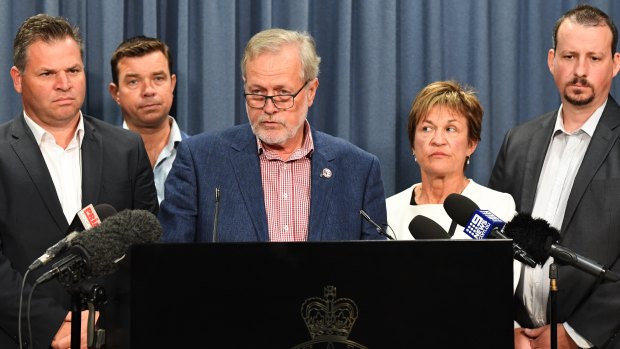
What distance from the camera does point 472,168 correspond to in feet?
14.6

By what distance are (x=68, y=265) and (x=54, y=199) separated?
1.22 meters

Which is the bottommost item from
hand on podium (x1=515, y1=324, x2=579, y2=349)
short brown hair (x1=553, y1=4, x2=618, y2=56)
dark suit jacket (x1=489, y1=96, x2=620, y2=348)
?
hand on podium (x1=515, y1=324, x2=579, y2=349)

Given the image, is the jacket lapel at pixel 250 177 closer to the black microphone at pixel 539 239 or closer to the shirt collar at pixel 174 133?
the black microphone at pixel 539 239

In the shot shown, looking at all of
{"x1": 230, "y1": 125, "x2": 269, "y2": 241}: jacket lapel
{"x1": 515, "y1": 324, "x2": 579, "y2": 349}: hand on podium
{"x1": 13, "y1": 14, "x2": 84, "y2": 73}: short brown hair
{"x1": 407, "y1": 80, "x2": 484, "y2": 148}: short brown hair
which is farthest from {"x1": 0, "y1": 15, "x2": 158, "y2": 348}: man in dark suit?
{"x1": 515, "y1": 324, "x2": 579, "y2": 349}: hand on podium

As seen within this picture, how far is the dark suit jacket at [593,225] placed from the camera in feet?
10.8

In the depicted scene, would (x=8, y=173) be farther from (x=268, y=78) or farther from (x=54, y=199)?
(x=268, y=78)

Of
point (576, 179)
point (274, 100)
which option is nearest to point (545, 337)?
point (576, 179)

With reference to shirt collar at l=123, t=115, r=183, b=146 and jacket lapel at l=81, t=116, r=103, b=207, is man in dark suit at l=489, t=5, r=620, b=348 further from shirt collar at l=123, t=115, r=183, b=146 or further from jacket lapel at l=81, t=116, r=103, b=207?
jacket lapel at l=81, t=116, r=103, b=207

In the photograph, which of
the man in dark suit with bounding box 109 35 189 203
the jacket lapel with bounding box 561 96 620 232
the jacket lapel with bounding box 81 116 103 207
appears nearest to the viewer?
the jacket lapel with bounding box 81 116 103 207

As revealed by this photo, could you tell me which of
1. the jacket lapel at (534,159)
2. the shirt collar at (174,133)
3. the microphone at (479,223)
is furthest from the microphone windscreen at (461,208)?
the shirt collar at (174,133)

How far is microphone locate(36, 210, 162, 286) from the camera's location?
2.01m

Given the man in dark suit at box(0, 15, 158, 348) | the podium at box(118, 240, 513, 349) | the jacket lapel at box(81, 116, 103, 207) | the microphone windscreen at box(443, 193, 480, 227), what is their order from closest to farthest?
the podium at box(118, 240, 513, 349) → the microphone windscreen at box(443, 193, 480, 227) → the man in dark suit at box(0, 15, 158, 348) → the jacket lapel at box(81, 116, 103, 207)

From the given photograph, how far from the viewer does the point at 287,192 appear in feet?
9.64

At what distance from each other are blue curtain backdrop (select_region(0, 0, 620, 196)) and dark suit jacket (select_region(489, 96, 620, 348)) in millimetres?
794
